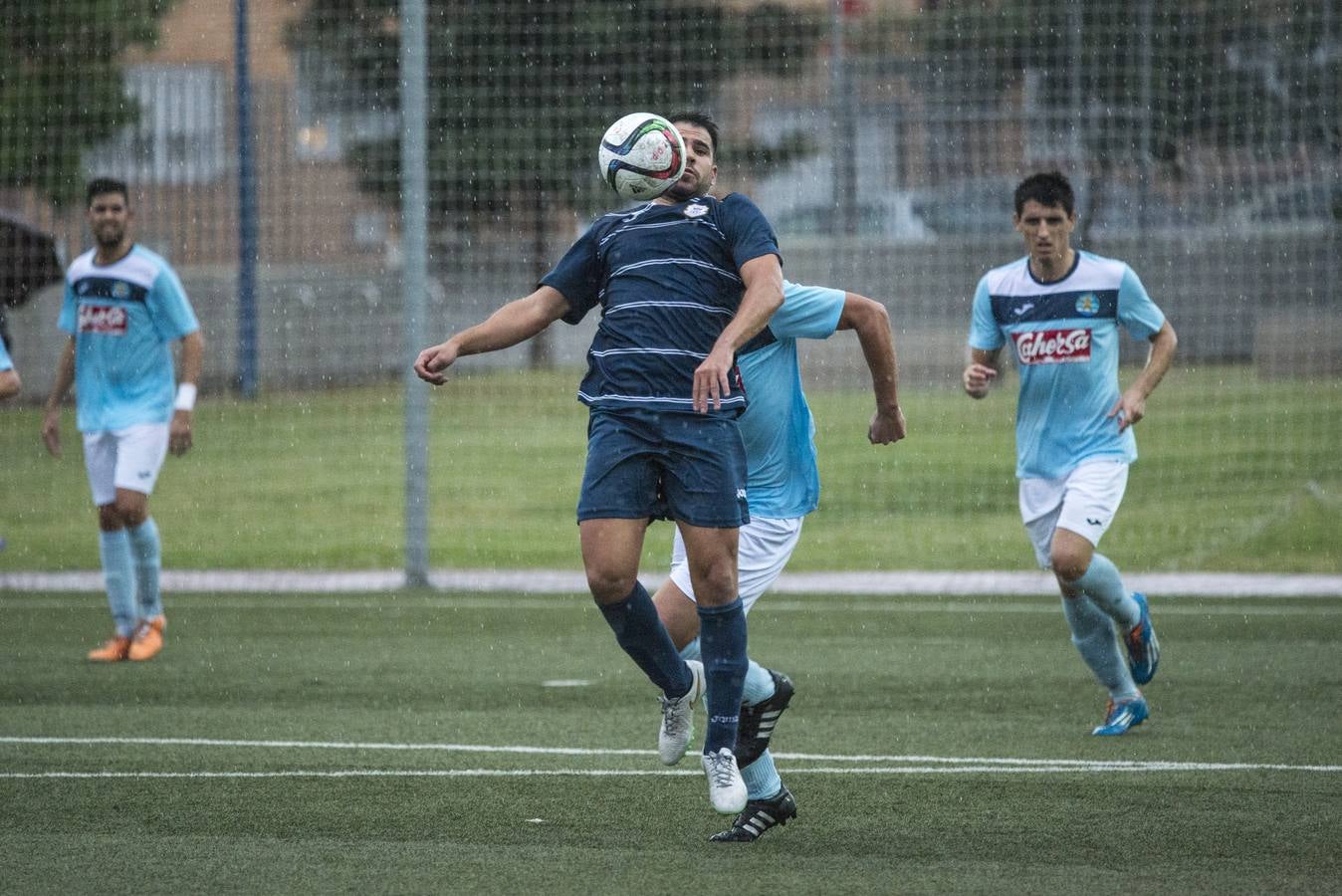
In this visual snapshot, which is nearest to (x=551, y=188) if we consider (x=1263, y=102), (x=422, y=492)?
(x=422, y=492)

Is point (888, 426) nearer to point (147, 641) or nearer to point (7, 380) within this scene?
point (7, 380)

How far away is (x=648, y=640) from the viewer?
228 inches

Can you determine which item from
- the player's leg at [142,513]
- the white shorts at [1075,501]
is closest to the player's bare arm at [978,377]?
the white shorts at [1075,501]

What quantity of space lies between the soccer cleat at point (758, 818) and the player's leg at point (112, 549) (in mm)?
5268

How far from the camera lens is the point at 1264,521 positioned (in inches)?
599

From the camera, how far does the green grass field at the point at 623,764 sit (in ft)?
17.6

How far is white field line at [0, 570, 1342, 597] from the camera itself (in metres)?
12.7

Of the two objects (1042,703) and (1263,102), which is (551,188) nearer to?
(1263,102)

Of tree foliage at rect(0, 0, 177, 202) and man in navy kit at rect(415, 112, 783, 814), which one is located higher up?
tree foliage at rect(0, 0, 177, 202)

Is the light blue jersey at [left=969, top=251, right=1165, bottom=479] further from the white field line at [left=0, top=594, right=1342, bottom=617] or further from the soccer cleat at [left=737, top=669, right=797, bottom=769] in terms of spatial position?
the white field line at [left=0, top=594, right=1342, bottom=617]

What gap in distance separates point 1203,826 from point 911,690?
10.3 feet

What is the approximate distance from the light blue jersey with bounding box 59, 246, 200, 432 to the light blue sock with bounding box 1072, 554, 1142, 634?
4.94 metres

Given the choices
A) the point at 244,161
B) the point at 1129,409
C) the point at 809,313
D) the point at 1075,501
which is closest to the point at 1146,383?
the point at 1129,409

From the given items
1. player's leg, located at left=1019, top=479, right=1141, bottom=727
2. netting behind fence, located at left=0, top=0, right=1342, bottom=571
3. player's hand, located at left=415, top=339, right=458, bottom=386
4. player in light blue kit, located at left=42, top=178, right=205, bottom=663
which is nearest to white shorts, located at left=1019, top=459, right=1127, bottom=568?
player's leg, located at left=1019, top=479, right=1141, bottom=727
